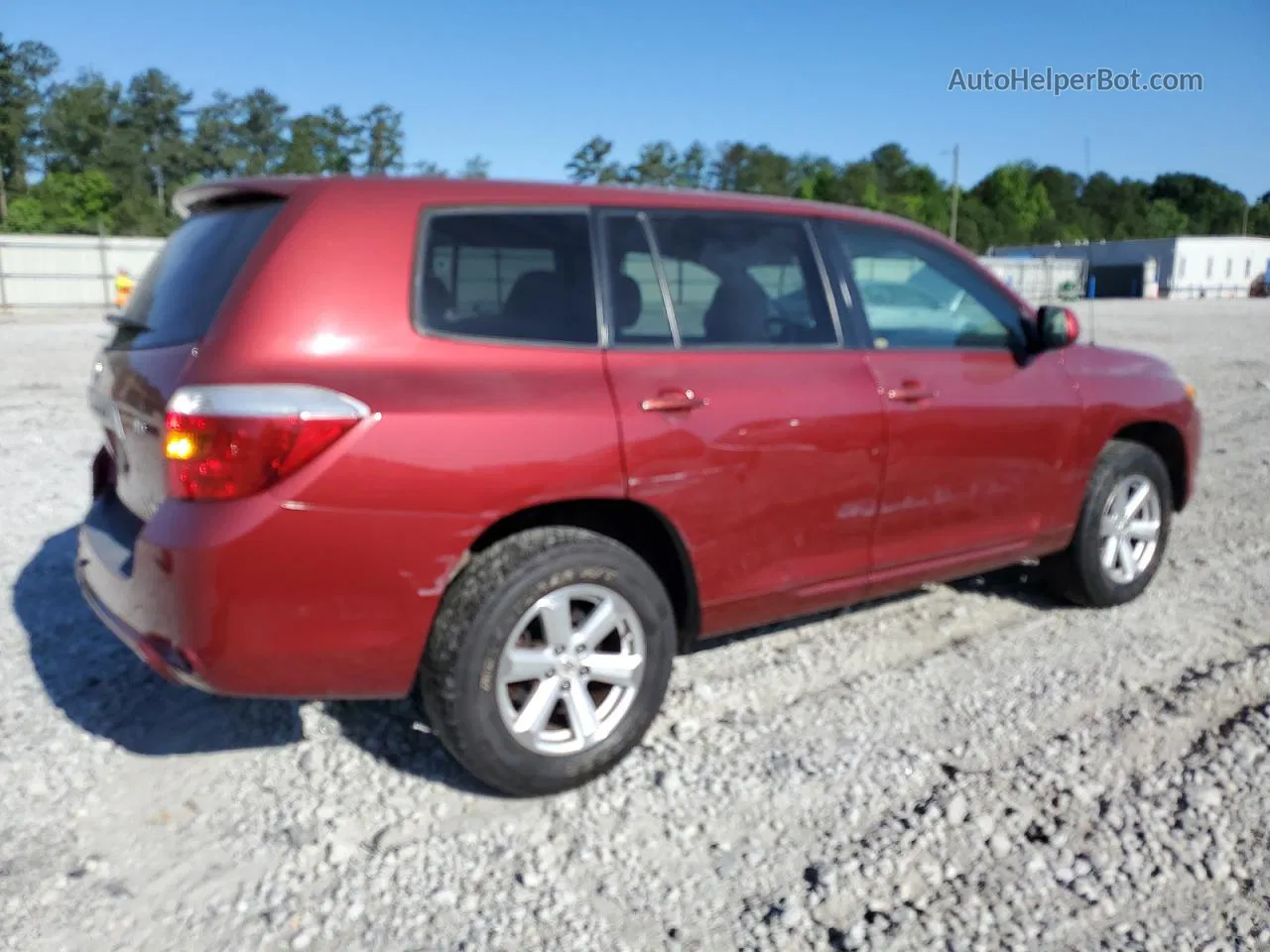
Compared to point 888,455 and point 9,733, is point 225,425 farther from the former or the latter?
point 888,455

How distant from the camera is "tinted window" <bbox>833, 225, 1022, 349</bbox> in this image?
4090 millimetres

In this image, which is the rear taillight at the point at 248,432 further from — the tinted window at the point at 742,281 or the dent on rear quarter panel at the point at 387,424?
the tinted window at the point at 742,281

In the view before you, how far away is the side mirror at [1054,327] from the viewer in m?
4.42

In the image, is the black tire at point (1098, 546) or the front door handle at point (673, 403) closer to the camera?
the front door handle at point (673, 403)

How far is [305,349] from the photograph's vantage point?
9.55 ft

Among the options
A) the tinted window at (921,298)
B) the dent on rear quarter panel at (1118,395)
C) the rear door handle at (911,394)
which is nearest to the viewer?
the rear door handle at (911,394)

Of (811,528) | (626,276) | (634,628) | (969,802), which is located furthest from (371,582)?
(969,802)

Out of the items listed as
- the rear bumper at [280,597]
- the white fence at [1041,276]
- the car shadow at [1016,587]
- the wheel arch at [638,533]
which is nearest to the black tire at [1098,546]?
the car shadow at [1016,587]

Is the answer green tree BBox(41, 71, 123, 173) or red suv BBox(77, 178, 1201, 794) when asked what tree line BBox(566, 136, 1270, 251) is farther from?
red suv BBox(77, 178, 1201, 794)

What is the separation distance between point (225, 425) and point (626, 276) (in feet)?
4.36

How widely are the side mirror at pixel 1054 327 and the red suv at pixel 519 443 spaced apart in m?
0.28

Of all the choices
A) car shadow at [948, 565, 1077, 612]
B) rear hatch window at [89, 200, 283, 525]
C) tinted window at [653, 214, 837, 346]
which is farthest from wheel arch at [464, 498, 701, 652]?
car shadow at [948, 565, 1077, 612]

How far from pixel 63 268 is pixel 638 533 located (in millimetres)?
36066

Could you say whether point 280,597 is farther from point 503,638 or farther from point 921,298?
point 921,298
